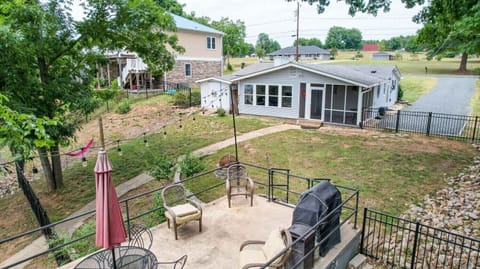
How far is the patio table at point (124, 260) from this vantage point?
3.97 m

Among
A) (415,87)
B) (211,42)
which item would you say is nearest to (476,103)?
(415,87)

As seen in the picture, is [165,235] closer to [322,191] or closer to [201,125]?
[322,191]

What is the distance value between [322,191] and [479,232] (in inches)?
160

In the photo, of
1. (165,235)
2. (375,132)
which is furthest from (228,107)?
(165,235)

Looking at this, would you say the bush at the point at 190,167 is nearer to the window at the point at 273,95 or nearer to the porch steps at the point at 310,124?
the porch steps at the point at 310,124

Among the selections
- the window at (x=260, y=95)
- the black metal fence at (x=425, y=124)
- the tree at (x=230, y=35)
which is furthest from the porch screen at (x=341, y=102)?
the tree at (x=230, y=35)

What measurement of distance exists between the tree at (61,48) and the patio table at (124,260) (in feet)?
21.1

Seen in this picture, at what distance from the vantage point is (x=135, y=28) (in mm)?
11516

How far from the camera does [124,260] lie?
404 cm

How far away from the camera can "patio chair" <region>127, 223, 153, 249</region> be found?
17.4 ft

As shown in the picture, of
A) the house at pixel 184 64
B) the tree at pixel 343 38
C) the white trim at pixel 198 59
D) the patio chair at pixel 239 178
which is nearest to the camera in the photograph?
the patio chair at pixel 239 178

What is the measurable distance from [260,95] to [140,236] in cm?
1551

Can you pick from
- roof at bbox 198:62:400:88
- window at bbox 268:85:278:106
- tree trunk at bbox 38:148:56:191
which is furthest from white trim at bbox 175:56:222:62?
tree trunk at bbox 38:148:56:191

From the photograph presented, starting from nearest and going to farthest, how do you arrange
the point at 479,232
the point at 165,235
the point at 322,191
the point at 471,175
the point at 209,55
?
the point at 322,191, the point at 165,235, the point at 479,232, the point at 471,175, the point at 209,55
